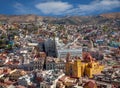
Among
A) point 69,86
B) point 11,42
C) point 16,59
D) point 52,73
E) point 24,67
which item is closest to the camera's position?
point 69,86

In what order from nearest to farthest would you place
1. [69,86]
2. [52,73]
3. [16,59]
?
1. [69,86]
2. [52,73]
3. [16,59]

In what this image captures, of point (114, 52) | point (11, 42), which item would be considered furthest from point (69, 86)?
point (11, 42)

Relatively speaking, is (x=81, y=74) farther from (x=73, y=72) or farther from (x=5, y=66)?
(x=5, y=66)

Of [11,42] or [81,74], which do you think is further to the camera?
[11,42]

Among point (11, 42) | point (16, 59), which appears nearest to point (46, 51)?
point (16, 59)

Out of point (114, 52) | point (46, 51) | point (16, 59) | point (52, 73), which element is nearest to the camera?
point (52, 73)

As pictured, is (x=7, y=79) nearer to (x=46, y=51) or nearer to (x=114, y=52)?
(x=46, y=51)
